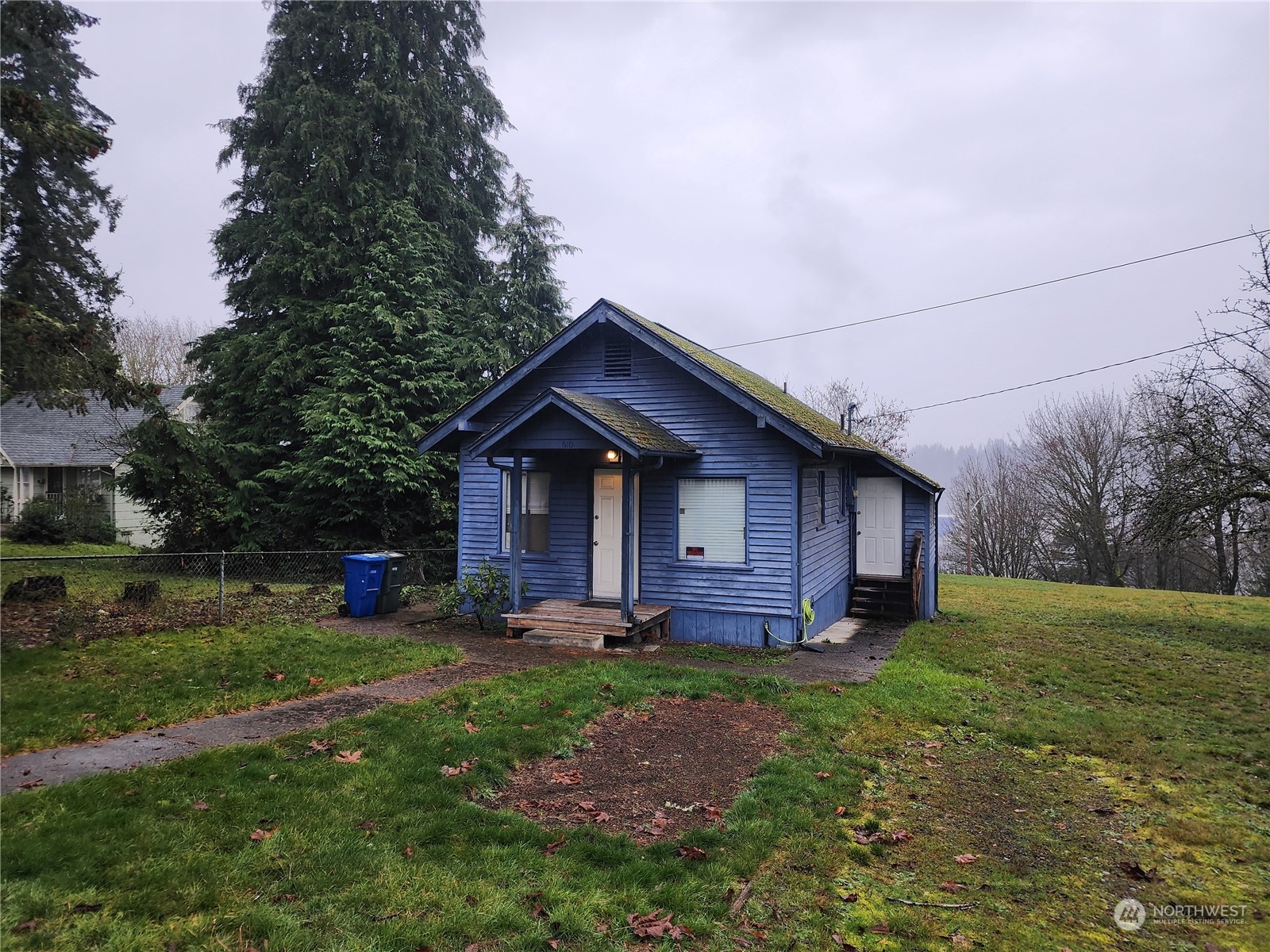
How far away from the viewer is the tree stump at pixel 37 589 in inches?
323

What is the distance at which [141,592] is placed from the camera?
33.6 ft

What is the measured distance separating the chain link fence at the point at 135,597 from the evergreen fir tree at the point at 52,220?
7.26 feet

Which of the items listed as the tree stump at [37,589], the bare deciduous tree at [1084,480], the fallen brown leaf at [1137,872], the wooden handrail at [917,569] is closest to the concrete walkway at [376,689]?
the wooden handrail at [917,569]

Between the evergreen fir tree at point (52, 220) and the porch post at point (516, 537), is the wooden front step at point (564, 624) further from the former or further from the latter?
the evergreen fir tree at point (52, 220)

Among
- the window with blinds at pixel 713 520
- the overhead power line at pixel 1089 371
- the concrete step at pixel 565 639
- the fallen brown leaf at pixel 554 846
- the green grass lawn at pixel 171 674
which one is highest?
the overhead power line at pixel 1089 371

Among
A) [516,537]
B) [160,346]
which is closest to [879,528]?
[516,537]

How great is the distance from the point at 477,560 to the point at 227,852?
31.9 feet

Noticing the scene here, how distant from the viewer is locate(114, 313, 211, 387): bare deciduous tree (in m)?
37.2

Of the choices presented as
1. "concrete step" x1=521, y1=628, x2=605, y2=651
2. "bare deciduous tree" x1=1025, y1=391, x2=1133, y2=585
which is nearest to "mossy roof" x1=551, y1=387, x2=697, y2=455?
"concrete step" x1=521, y1=628, x2=605, y2=651

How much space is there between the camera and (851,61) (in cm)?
1739

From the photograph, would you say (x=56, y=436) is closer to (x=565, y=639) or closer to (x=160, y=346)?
(x=160, y=346)

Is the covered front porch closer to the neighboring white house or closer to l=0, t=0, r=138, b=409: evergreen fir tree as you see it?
l=0, t=0, r=138, b=409: evergreen fir tree

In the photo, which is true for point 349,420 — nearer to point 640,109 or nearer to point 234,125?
point 234,125

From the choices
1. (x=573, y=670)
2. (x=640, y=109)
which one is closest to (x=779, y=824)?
(x=573, y=670)
